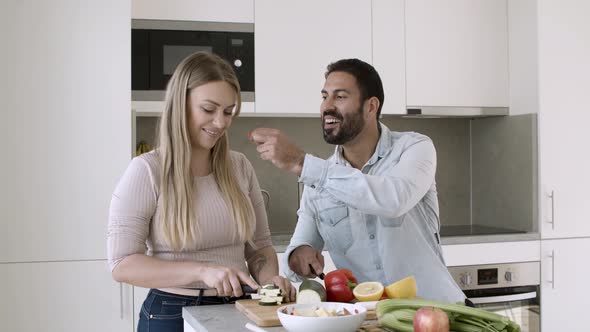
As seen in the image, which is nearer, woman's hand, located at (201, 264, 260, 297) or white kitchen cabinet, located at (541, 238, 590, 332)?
woman's hand, located at (201, 264, 260, 297)

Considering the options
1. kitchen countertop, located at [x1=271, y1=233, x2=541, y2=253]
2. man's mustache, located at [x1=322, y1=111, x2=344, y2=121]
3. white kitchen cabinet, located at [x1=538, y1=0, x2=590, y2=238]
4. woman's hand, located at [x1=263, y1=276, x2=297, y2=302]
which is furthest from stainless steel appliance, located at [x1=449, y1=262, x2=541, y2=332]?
woman's hand, located at [x1=263, y1=276, x2=297, y2=302]

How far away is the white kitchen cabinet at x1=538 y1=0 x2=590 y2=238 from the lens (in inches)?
150

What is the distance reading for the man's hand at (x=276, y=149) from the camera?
1.96 metres

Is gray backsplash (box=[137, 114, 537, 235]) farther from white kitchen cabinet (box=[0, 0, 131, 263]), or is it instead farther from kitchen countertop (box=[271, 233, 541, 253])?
white kitchen cabinet (box=[0, 0, 131, 263])

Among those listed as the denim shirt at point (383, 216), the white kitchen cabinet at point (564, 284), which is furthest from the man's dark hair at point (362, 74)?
the white kitchen cabinet at point (564, 284)

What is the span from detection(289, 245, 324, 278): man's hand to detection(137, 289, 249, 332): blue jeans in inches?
11.9

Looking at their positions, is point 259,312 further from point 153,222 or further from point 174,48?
point 174,48

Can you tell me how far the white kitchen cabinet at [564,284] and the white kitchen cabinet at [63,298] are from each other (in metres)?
2.05

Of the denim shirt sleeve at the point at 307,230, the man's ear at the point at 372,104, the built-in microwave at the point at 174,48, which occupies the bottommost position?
the denim shirt sleeve at the point at 307,230

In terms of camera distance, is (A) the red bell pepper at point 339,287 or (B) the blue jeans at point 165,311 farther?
(B) the blue jeans at point 165,311

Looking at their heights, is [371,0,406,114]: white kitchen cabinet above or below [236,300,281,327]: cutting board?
above

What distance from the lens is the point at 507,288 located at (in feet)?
12.3

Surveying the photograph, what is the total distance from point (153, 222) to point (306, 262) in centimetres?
46

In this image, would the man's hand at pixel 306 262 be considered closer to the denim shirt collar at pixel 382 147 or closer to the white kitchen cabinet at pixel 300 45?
the denim shirt collar at pixel 382 147
